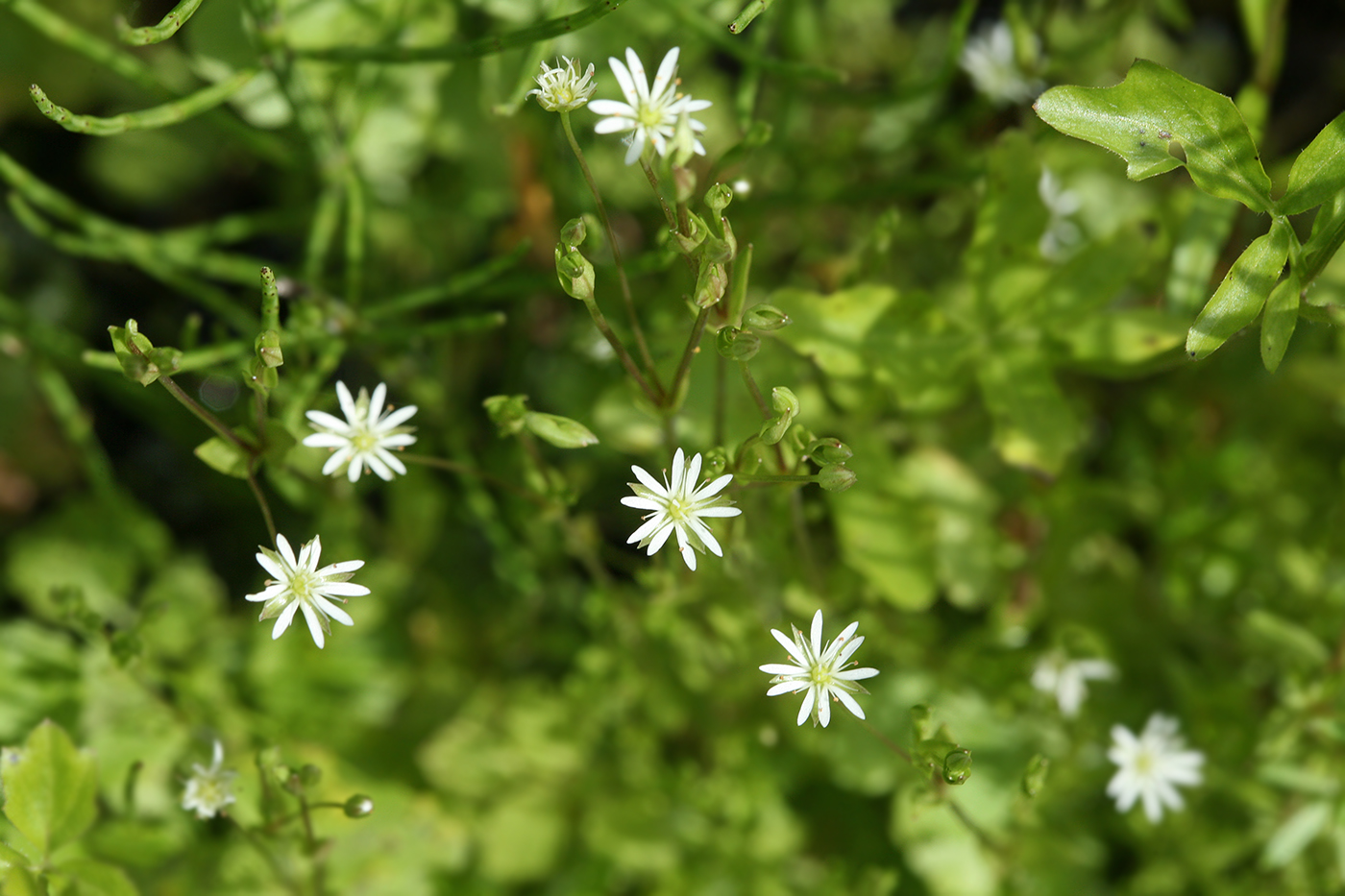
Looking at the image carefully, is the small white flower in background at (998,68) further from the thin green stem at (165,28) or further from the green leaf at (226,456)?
the green leaf at (226,456)

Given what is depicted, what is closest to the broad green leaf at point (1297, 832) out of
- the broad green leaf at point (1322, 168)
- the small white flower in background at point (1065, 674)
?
the small white flower in background at point (1065, 674)

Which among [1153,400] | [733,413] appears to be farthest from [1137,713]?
[733,413]

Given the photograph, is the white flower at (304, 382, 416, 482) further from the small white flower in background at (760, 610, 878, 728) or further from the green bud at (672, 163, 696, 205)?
the small white flower in background at (760, 610, 878, 728)

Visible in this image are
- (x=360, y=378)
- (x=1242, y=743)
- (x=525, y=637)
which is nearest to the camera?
(x=1242, y=743)

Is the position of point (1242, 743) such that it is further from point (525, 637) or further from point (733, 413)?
point (525, 637)

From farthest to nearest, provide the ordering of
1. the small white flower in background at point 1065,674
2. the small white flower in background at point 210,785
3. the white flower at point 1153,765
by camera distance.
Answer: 1. the small white flower in background at point 1065,674
2. the white flower at point 1153,765
3. the small white flower in background at point 210,785

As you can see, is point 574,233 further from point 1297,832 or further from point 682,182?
point 1297,832
